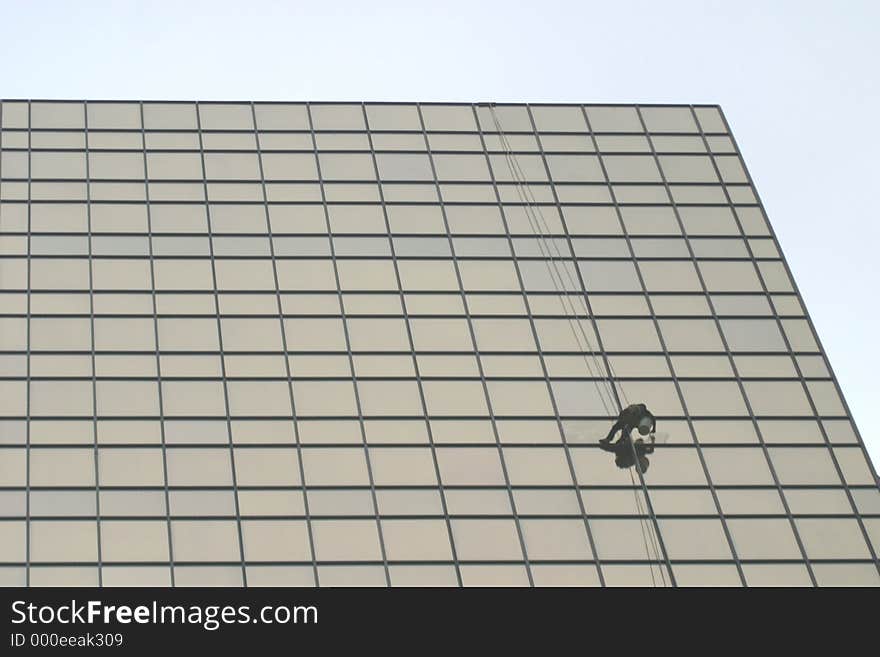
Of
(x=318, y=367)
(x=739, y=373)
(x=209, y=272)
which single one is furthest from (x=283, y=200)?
(x=739, y=373)

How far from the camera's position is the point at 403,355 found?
49062mm

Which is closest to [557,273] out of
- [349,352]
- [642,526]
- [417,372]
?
[417,372]

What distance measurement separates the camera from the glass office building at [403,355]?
43.6 metres

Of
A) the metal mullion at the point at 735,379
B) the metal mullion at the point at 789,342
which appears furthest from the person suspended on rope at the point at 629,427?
the metal mullion at the point at 789,342

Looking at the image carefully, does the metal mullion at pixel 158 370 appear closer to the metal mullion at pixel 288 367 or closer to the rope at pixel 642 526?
the metal mullion at pixel 288 367

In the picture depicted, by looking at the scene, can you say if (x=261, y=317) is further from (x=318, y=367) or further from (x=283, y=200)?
(x=283, y=200)

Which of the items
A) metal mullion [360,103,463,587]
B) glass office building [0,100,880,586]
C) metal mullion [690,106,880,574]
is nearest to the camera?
metal mullion [360,103,463,587]

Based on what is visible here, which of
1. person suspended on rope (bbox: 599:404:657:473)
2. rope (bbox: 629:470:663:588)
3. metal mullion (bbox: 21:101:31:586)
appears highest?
metal mullion (bbox: 21:101:31:586)

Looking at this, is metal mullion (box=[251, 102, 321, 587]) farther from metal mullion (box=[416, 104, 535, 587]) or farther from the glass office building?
metal mullion (box=[416, 104, 535, 587])

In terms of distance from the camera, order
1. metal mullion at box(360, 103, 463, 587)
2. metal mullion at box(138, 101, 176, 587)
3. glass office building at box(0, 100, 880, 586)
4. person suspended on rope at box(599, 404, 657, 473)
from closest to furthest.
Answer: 1. person suspended on rope at box(599, 404, 657, 473)
2. metal mullion at box(138, 101, 176, 587)
3. metal mullion at box(360, 103, 463, 587)
4. glass office building at box(0, 100, 880, 586)

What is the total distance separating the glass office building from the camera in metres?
43.6

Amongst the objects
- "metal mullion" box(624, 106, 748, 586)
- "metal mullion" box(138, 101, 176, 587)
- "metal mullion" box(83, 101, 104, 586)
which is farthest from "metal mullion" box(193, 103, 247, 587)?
"metal mullion" box(624, 106, 748, 586)
